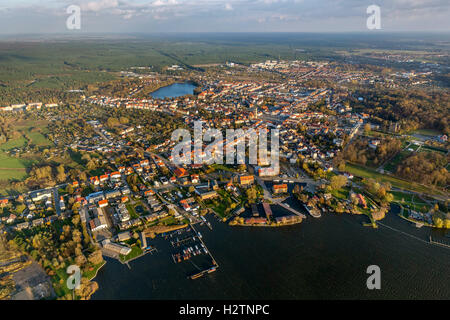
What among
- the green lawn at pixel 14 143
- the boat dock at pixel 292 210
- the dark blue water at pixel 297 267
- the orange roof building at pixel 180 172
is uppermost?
the green lawn at pixel 14 143

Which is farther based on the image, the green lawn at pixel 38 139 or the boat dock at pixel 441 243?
the green lawn at pixel 38 139

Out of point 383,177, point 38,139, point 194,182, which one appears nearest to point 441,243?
point 383,177

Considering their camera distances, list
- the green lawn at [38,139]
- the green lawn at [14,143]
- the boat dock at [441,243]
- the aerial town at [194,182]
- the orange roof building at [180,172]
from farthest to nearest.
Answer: the green lawn at [38,139]
the green lawn at [14,143]
the orange roof building at [180,172]
the aerial town at [194,182]
the boat dock at [441,243]

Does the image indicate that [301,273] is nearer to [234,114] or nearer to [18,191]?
[18,191]

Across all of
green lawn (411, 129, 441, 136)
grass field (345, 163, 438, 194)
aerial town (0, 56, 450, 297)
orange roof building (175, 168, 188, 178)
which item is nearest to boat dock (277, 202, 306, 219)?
aerial town (0, 56, 450, 297)

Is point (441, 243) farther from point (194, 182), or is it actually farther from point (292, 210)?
point (194, 182)

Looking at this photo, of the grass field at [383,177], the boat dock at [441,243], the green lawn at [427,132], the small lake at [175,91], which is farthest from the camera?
the small lake at [175,91]

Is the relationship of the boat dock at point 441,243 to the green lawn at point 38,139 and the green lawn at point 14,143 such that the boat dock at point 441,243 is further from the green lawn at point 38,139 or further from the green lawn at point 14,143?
the green lawn at point 14,143

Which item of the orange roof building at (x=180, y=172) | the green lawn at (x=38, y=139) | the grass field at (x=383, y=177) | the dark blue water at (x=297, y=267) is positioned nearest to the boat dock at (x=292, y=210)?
the dark blue water at (x=297, y=267)
